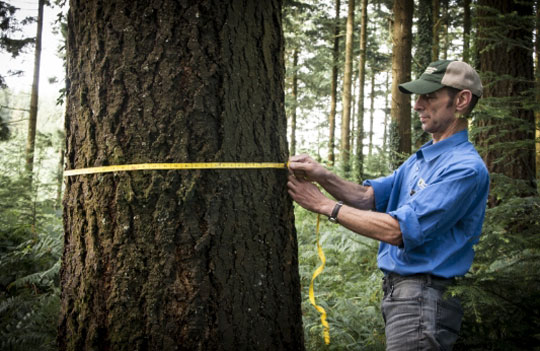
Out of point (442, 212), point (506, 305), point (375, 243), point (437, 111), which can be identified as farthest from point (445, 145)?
point (375, 243)

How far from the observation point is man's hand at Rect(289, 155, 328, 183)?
198cm

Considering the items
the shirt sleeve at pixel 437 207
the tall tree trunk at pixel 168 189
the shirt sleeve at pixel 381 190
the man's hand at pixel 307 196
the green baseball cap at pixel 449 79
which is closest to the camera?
the tall tree trunk at pixel 168 189

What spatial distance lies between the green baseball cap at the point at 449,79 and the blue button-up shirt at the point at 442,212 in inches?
12.0

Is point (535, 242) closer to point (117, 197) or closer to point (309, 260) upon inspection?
point (117, 197)

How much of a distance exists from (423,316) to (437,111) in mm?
1295

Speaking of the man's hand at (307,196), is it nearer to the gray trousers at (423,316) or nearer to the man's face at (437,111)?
the gray trousers at (423,316)

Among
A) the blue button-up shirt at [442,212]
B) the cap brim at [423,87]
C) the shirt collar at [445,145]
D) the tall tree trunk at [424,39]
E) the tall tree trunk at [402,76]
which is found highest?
the tall tree trunk at [424,39]

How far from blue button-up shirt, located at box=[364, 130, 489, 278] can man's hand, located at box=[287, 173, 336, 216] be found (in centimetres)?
38

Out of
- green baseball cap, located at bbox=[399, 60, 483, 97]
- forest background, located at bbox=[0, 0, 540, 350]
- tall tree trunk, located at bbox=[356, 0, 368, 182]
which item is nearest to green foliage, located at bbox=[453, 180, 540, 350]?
forest background, located at bbox=[0, 0, 540, 350]

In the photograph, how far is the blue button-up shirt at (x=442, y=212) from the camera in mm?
1863

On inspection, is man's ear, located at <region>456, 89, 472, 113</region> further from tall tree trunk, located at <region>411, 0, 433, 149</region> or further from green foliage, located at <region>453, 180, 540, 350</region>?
tall tree trunk, located at <region>411, 0, 433, 149</region>

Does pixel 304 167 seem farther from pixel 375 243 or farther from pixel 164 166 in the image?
pixel 375 243

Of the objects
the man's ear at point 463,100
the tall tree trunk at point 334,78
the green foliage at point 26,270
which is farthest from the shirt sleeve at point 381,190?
the tall tree trunk at point 334,78

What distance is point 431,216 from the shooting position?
72.9 inches
